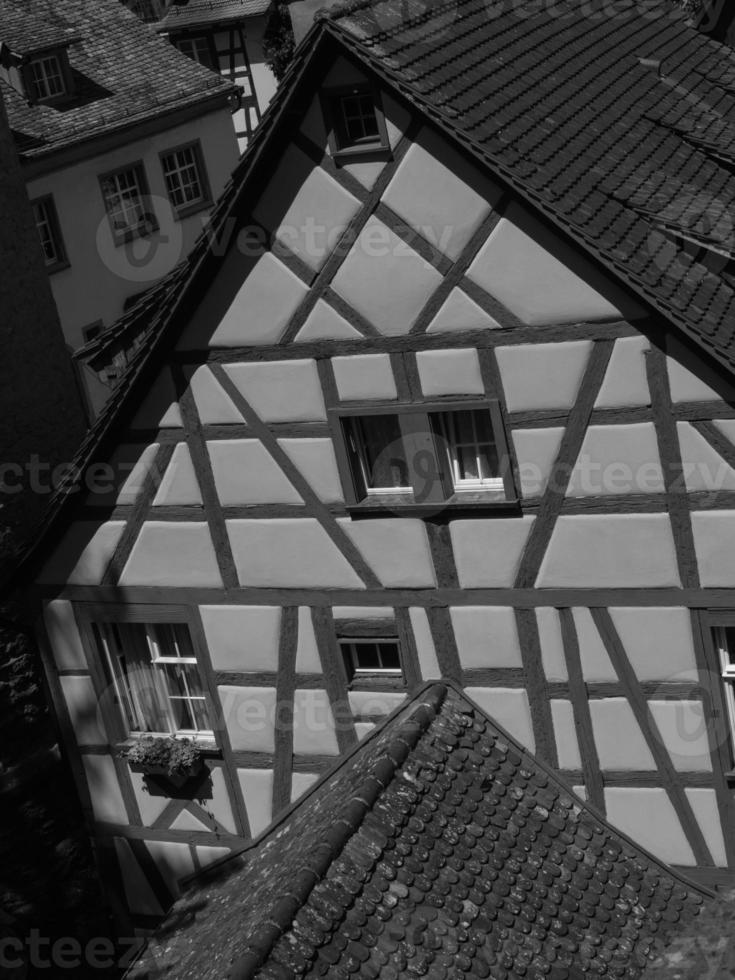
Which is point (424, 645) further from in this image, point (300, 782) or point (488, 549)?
point (300, 782)

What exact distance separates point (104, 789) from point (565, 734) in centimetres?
464

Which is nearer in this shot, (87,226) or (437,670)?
(437,670)

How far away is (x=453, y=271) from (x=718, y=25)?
37.4 ft

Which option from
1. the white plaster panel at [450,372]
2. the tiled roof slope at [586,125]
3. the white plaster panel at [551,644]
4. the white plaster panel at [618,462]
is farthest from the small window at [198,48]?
the white plaster panel at [618,462]

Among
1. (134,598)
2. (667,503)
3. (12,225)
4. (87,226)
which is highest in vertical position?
(12,225)

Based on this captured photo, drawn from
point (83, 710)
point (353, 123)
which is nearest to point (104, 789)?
point (83, 710)

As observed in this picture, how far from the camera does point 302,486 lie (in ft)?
38.7

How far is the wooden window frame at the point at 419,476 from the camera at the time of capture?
36.7 feet

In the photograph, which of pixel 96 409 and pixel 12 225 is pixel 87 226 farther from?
pixel 12 225

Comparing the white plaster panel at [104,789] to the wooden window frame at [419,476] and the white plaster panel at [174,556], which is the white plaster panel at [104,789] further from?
the wooden window frame at [419,476]

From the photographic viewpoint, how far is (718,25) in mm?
20125

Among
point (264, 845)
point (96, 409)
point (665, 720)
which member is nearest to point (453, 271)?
point (665, 720)

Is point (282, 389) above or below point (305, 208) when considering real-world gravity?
below

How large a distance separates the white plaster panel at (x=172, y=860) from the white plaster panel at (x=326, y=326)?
5168mm
